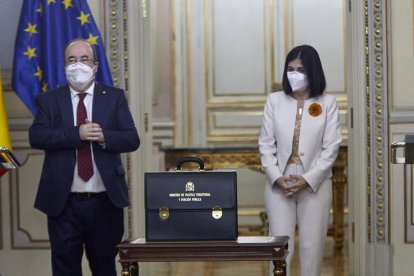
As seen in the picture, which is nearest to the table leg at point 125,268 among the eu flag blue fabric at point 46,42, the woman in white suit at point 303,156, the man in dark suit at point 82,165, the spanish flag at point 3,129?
the man in dark suit at point 82,165

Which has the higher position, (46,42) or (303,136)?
(46,42)

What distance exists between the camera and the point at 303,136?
495cm

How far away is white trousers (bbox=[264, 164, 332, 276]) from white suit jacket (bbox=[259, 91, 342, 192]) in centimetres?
5

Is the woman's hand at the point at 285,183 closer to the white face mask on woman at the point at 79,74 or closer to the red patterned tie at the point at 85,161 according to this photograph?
the red patterned tie at the point at 85,161

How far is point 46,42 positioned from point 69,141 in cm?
148

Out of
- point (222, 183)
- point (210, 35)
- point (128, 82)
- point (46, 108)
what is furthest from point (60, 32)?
point (210, 35)

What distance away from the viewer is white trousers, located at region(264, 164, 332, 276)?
493 centimetres

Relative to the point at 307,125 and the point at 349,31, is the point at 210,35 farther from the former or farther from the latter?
the point at 307,125

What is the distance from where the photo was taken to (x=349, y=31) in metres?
6.11

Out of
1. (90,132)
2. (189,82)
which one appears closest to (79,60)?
(90,132)

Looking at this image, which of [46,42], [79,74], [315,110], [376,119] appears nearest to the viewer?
[79,74]

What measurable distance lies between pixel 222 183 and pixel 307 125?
60.2 inches

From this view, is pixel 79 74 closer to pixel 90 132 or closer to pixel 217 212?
pixel 90 132

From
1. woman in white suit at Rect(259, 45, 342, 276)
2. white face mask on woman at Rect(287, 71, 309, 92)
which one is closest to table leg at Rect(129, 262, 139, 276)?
woman in white suit at Rect(259, 45, 342, 276)
